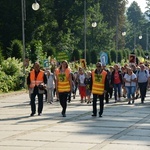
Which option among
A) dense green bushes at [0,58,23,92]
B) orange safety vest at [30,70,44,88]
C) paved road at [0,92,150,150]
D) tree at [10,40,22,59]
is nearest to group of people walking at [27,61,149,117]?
orange safety vest at [30,70,44,88]

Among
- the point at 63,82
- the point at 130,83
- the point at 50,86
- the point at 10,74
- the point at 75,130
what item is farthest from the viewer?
the point at 10,74

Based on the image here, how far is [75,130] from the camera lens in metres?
15.0

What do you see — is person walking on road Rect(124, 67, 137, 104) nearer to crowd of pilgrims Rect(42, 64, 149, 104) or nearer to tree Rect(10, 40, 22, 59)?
crowd of pilgrims Rect(42, 64, 149, 104)

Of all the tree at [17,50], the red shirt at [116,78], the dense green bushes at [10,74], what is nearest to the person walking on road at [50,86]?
the red shirt at [116,78]

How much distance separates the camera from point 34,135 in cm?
1391

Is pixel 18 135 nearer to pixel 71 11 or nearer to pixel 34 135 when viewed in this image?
pixel 34 135

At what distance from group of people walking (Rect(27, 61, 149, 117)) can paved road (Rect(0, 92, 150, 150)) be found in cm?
73

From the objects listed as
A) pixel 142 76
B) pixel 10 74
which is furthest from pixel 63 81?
pixel 10 74

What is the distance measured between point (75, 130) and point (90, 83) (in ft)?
13.3

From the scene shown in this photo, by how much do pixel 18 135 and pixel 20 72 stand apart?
26034 millimetres

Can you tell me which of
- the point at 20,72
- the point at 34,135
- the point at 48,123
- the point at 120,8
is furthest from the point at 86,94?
the point at 120,8

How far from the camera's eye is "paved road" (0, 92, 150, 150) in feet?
40.5

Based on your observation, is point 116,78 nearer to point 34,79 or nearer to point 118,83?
point 118,83

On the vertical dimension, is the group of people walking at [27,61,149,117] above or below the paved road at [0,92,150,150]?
above
